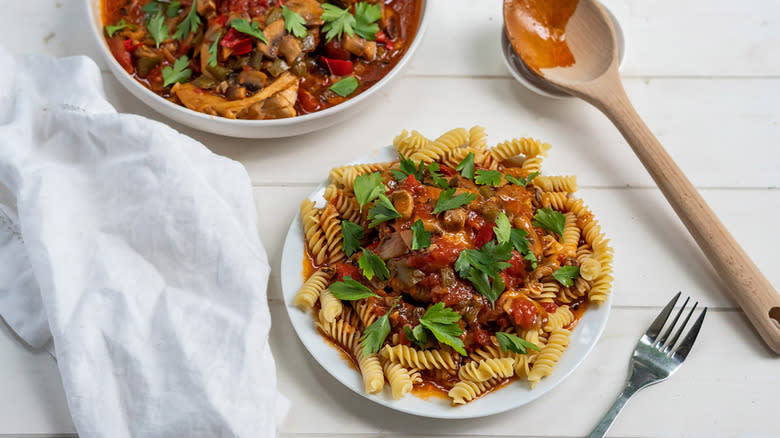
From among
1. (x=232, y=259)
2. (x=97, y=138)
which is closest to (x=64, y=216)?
(x=97, y=138)

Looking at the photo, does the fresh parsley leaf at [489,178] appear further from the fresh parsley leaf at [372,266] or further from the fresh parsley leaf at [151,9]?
the fresh parsley leaf at [151,9]

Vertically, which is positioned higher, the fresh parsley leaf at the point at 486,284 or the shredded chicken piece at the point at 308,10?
the shredded chicken piece at the point at 308,10

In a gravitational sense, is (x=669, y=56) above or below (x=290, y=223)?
above

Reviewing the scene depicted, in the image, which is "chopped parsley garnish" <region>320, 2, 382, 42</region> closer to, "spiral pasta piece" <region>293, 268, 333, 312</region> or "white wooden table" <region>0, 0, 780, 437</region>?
"white wooden table" <region>0, 0, 780, 437</region>

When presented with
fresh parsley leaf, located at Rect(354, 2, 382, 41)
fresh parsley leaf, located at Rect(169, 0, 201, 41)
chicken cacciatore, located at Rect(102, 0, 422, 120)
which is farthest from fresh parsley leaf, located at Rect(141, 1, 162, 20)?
fresh parsley leaf, located at Rect(354, 2, 382, 41)

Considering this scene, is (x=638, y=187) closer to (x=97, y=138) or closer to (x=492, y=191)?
(x=492, y=191)

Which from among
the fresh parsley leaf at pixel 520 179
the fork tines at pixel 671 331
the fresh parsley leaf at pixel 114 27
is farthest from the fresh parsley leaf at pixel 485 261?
the fresh parsley leaf at pixel 114 27
